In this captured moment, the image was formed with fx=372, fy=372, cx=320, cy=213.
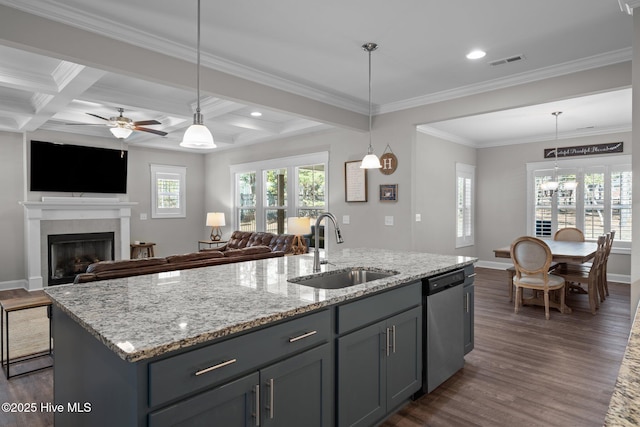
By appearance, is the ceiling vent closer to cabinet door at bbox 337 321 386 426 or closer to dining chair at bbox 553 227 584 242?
cabinet door at bbox 337 321 386 426

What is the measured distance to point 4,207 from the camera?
6004 mm

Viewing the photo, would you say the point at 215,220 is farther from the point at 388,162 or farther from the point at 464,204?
the point at 464,204

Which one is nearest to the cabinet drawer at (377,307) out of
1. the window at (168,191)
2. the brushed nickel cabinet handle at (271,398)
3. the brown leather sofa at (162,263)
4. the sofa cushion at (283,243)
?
the brushed nickel cabinet handle at (271,398)

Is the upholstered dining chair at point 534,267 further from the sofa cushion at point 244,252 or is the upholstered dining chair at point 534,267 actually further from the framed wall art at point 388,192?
the sofa cushion at point 244,252

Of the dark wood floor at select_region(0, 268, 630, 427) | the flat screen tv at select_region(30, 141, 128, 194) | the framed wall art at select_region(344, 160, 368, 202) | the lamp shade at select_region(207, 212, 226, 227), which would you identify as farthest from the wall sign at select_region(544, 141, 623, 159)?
the flat screen tv at select_region(30, 141, 128, 194)

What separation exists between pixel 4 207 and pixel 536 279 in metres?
7.90

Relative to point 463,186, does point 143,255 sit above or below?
below

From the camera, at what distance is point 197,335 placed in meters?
1.27

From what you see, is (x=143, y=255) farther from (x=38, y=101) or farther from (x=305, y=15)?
(x=305, y=15)

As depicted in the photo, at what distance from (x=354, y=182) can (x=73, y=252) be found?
5025 millimetres

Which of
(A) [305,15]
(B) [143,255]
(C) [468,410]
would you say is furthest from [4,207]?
(C) [468,410]

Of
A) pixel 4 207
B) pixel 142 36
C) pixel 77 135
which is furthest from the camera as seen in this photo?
pixel 77 135

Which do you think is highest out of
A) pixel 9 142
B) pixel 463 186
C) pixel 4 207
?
pixel 9 142

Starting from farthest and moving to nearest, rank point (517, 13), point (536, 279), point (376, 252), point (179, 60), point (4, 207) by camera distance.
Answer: point (4, 207) < point (536, 279) < point (376, 252) < point (179, 60) < point (517, 13)
